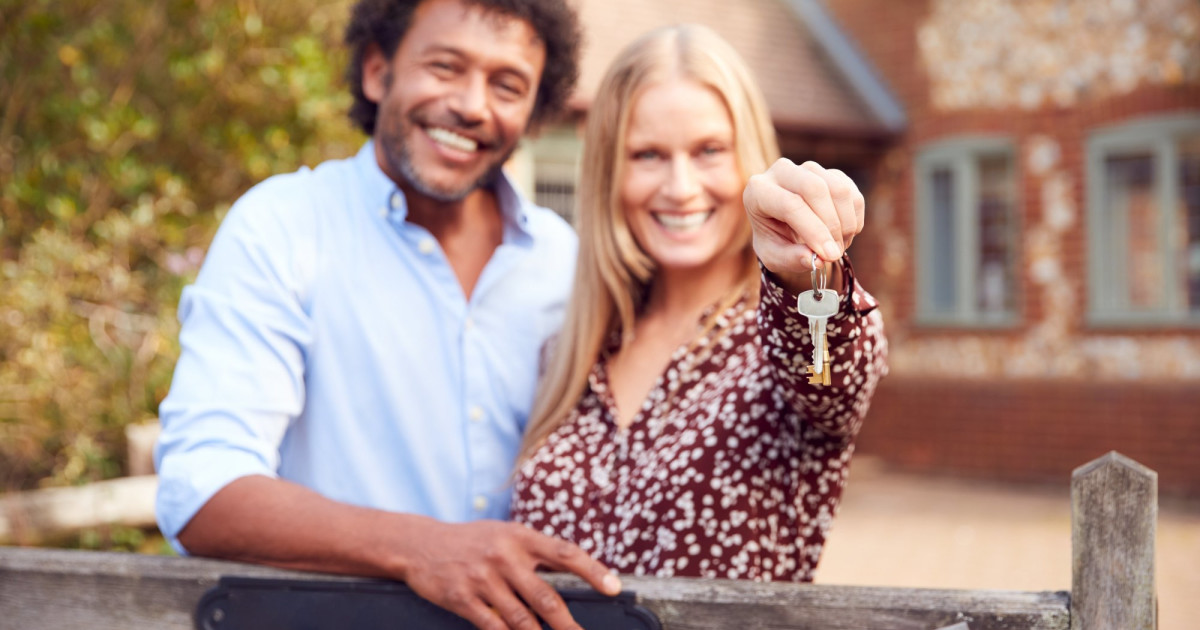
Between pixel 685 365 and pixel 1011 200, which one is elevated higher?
pixel 1011 200

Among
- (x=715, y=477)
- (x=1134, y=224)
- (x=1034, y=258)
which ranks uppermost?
(x=1134, y=224)

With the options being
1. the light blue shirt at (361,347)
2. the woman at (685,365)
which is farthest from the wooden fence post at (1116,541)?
the light blue shirt at (361,347)

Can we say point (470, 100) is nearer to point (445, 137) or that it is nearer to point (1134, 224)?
point (445, 137)

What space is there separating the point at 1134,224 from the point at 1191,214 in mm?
511

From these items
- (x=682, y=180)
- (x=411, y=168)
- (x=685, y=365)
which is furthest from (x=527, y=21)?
(x=685, y=365)

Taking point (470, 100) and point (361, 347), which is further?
point (470, 100)

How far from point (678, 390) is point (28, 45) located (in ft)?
15.7

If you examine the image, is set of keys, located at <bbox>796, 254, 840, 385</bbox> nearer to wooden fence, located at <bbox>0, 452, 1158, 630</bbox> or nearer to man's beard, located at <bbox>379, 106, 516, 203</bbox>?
wooden fence, located at <bbox>0, 452, 1158, 630</bbox>

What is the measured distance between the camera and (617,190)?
224 centimetres

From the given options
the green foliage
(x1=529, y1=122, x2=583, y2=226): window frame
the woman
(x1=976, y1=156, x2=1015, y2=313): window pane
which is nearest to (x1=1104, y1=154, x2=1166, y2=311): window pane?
(x1=976, y1=156, x2=1015, y2=313): window pane

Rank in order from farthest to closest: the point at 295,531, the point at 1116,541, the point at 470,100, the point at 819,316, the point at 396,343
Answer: the point at 470,100 < the point at 396,343 < the point at 295,531 < the point at 1116,541 < the point at 819,316

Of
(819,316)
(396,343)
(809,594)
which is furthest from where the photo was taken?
(396,343)

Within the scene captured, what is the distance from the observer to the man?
5.39 feet

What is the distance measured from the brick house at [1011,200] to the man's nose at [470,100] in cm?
784
